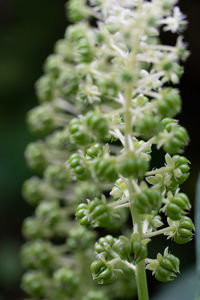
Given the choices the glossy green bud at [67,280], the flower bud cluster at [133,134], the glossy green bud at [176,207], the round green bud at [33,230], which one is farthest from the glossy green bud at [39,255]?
the glossy green bud at [176,207]

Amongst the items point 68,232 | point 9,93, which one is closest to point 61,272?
point 68,232

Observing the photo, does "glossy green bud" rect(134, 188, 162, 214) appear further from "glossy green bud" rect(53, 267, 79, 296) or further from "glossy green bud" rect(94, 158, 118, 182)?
"glossy green bud" rect(53, 267, 79, 296)

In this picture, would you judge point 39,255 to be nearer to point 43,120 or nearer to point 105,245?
point 43,120

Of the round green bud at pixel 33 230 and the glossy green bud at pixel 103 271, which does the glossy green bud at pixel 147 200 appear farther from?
the round green bud at pixel 33 230

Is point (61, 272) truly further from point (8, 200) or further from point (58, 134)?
point (8, 200)

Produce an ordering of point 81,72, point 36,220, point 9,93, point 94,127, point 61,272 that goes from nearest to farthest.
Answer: point 94,127, point 81,72, point 61,272, point 36,220, point 9,93
